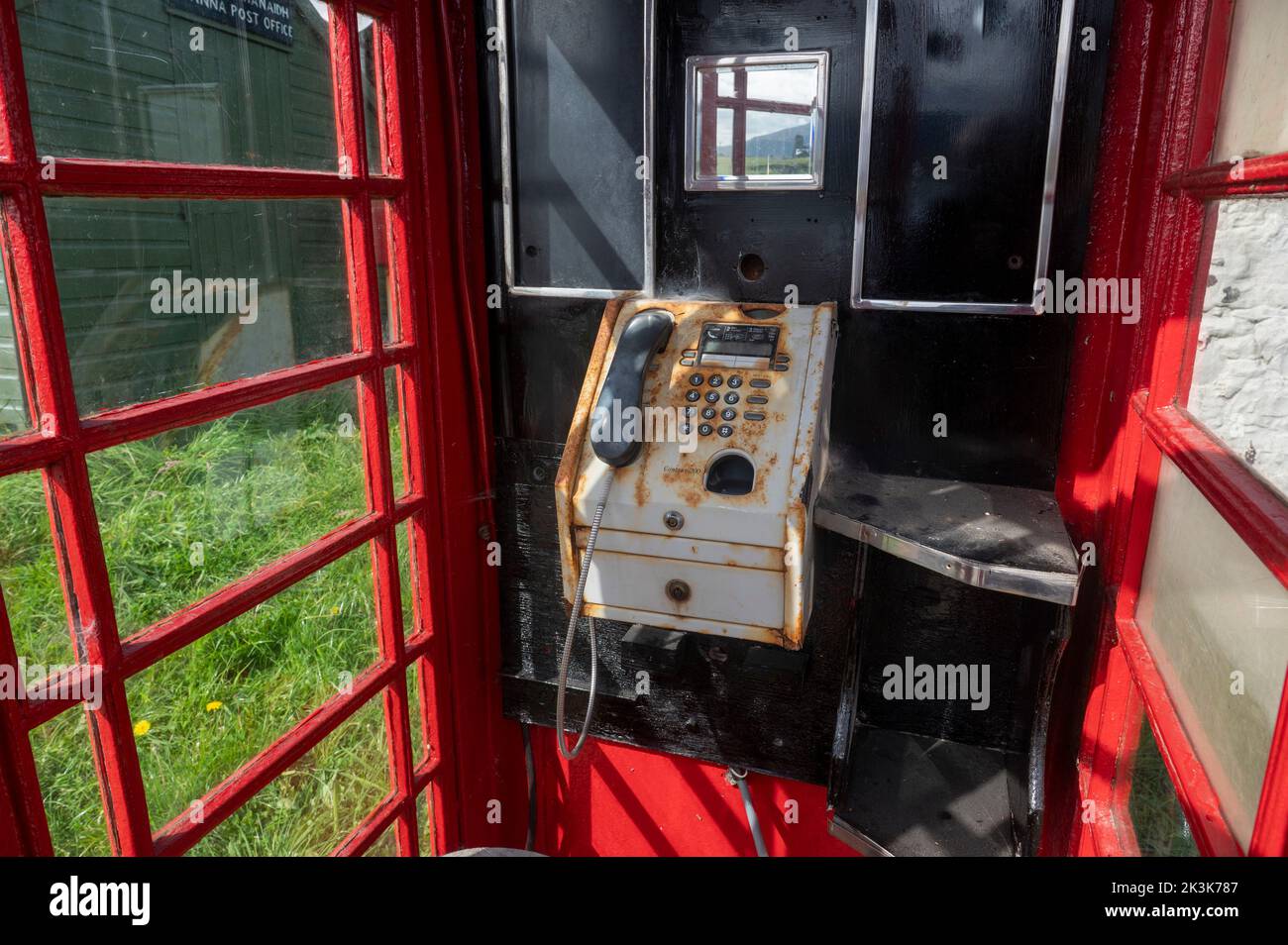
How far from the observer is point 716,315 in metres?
1.72

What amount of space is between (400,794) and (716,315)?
1326 millimetres

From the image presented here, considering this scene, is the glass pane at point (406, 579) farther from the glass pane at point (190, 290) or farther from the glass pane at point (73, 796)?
the glass pane at point (73, 796)

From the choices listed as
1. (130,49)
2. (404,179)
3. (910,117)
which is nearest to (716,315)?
(910,117)

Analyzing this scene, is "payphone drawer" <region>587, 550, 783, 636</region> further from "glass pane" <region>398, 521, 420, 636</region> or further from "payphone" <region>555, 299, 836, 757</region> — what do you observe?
"glass pane" <region>398, 521, 420, 636</region>

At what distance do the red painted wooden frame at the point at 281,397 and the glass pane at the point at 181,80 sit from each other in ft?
0.13

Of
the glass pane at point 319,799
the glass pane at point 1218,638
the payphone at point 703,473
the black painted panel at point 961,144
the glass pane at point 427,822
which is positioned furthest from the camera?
the glass pane at point 427,822

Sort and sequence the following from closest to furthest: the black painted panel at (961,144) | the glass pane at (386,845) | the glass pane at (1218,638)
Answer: the glass pane at (1218,638) → the black painted panel at (961,144) → the glass pane at (386,845)

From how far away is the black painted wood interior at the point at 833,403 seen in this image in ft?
5.87

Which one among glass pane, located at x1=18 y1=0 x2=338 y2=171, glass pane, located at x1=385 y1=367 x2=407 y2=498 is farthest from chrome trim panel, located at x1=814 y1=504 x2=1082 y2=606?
glass pane, located at x1=18 y1=0 x2=338 y2=171

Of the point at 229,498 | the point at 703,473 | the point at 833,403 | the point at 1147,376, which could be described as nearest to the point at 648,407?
the point at 703,473

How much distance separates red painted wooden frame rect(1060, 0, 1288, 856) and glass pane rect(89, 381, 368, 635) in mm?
1478

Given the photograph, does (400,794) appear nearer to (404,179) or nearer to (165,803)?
(165,803)

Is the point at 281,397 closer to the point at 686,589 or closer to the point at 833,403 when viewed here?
the point at 686,589

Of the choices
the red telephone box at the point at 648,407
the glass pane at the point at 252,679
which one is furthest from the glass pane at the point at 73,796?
the glass pane at the point at 252,679
